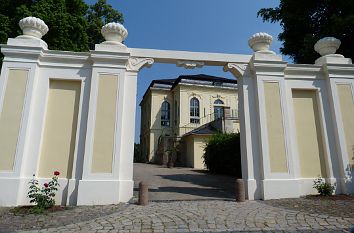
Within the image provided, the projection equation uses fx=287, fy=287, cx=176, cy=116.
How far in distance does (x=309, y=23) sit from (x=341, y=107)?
Result: 16.3 ft

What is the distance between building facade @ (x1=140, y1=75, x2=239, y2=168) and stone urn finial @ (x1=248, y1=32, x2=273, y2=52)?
25413mm

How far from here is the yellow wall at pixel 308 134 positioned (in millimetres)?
8008

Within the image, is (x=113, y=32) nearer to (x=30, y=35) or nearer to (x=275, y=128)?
(x=30, y=35)

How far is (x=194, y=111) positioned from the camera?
35688 millimetres

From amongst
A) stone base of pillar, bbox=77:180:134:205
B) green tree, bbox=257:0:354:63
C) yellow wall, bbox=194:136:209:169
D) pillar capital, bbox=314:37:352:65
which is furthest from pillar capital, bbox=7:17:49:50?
yellow wall, bbox=194:136:209:169

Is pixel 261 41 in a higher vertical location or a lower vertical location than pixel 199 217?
higher

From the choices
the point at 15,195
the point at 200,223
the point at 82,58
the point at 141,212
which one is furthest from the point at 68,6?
the point at 200,223

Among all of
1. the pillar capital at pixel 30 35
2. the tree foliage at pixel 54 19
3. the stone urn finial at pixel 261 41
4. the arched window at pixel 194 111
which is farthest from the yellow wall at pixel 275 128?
the arched window at pixel 194 111

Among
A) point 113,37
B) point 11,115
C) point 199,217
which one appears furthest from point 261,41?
point 11,115

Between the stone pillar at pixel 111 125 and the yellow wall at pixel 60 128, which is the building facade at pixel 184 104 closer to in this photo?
the stone pillar at pixel 111 125

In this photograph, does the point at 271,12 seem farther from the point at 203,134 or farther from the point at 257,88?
the point at 203,134

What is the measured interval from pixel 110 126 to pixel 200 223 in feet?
11.4

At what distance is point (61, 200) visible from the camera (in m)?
6.86

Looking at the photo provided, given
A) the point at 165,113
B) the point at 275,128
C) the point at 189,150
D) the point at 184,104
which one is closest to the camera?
the point at 275,128
